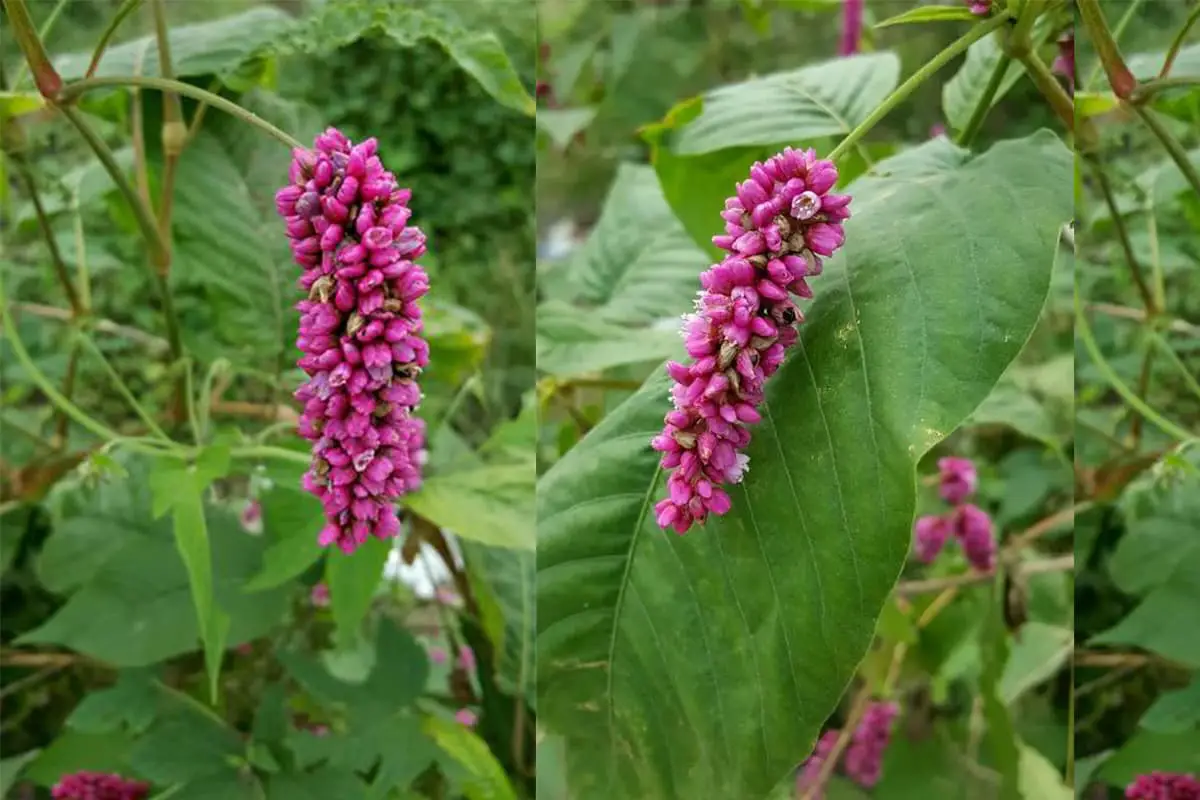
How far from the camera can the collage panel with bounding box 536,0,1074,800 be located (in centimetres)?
39

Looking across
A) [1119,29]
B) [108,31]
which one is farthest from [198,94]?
[1119,29]

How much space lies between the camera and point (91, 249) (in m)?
0.67

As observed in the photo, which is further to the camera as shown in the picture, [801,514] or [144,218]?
[144,218]

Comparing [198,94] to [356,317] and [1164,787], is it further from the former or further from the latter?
[1164,787]

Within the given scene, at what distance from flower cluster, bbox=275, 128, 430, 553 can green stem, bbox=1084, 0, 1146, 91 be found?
1.05 ft

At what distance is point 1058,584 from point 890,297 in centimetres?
36

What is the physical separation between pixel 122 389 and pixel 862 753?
1.66 feet

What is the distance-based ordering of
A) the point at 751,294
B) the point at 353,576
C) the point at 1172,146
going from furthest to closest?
the point at 353,576 < the point at 1172,146 < the point at 751,294

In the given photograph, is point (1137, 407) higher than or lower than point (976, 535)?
higher

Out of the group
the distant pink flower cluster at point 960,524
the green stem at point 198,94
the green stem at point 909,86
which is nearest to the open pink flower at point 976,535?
the distant pink flower cluster at point 960,524

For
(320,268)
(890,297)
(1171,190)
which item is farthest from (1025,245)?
(320,268)

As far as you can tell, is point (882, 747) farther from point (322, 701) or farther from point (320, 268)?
point (320, 268)

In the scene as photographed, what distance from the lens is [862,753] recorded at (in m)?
0.65

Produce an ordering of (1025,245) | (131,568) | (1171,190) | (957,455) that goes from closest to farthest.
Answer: (1025,245) < (1171,190) < (131,568) < (957,455)
